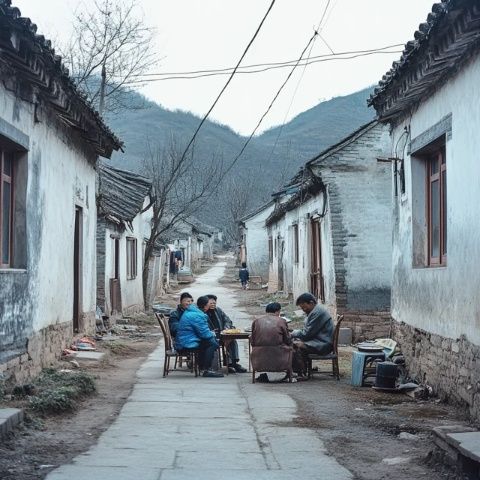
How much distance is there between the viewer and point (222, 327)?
1229 centimetres

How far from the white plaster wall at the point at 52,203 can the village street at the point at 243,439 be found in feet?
6.58

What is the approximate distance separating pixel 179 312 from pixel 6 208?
11.2 feet

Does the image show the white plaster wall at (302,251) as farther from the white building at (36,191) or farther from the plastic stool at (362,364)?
the plastic stool at (362,364)

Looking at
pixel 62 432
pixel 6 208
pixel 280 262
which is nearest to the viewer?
pixel 62 432

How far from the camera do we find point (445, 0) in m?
6.70

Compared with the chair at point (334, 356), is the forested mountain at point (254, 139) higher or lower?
higher

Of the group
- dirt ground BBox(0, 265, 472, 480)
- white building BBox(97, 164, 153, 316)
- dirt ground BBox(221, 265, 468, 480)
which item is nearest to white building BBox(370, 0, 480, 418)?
dirt ground BBox(221, 265, 468, 480)

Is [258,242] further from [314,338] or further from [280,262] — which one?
[314,338]

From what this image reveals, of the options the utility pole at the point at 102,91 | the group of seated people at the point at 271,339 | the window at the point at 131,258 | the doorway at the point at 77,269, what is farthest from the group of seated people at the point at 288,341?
the window at the point at 131,258

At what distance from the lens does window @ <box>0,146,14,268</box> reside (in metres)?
8.80

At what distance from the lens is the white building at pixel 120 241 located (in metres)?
18.2

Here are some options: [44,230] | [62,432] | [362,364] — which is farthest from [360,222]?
[62,432]

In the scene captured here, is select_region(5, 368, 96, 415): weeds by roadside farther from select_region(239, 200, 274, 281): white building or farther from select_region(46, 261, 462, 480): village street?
select_region(239, 200, 274, 281): white building

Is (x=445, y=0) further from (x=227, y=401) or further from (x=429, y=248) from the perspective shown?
(x=227, y=401)
